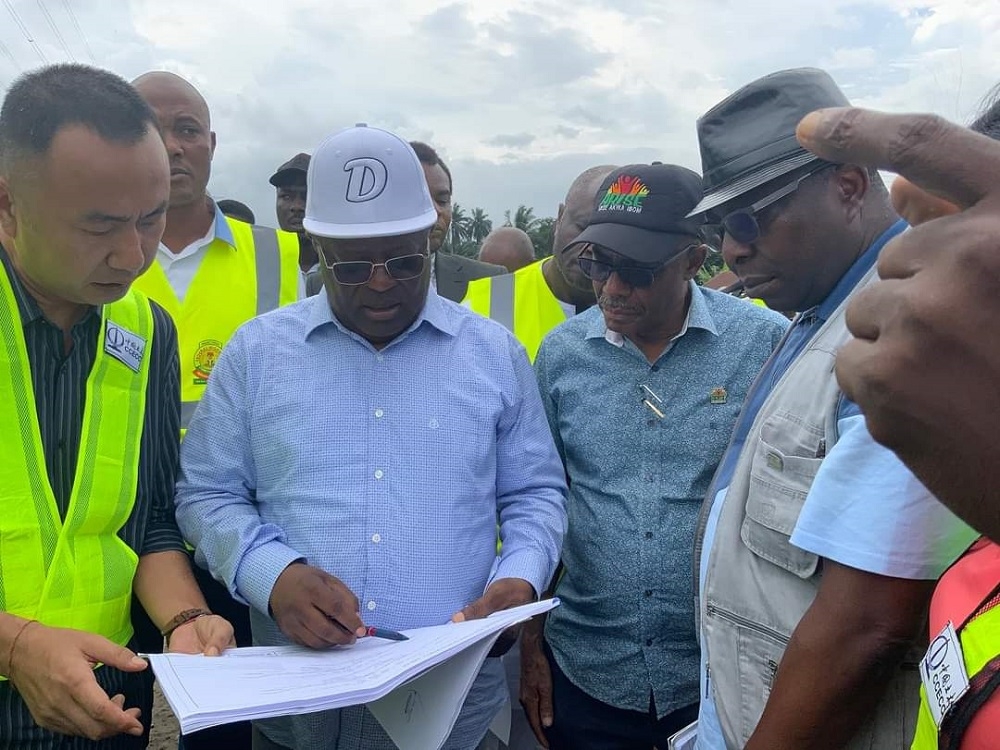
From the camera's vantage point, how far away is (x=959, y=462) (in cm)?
64

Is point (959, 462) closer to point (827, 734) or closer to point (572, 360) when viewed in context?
point (827, 734)

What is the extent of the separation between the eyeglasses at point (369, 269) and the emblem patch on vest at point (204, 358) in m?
1.02

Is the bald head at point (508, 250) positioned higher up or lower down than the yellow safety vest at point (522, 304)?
higher up

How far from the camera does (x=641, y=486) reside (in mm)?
2186

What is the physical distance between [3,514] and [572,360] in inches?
60.0

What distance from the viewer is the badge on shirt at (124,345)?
1791mm

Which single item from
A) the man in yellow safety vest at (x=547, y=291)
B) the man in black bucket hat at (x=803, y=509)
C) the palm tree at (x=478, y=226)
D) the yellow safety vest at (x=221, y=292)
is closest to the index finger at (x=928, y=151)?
the man in black bucket hat at (x=803, y=509)

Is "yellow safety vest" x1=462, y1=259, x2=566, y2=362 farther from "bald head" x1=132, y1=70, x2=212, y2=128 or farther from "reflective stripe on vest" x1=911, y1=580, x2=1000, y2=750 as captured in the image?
"reflective stripe on vest" x1=911, y1=580, x2=1000, y2=750

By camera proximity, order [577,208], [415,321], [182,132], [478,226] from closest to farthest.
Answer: [415,321]
[182,132]
[577,208]
[478,226]

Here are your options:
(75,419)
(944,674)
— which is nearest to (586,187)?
(75,419)

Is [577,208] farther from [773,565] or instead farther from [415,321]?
[773,565]

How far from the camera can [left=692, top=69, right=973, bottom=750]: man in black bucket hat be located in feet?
4.21

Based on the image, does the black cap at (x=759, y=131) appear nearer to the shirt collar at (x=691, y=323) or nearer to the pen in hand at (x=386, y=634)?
the shirt collar at (x=691, y=323)

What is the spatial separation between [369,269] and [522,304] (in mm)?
1635
